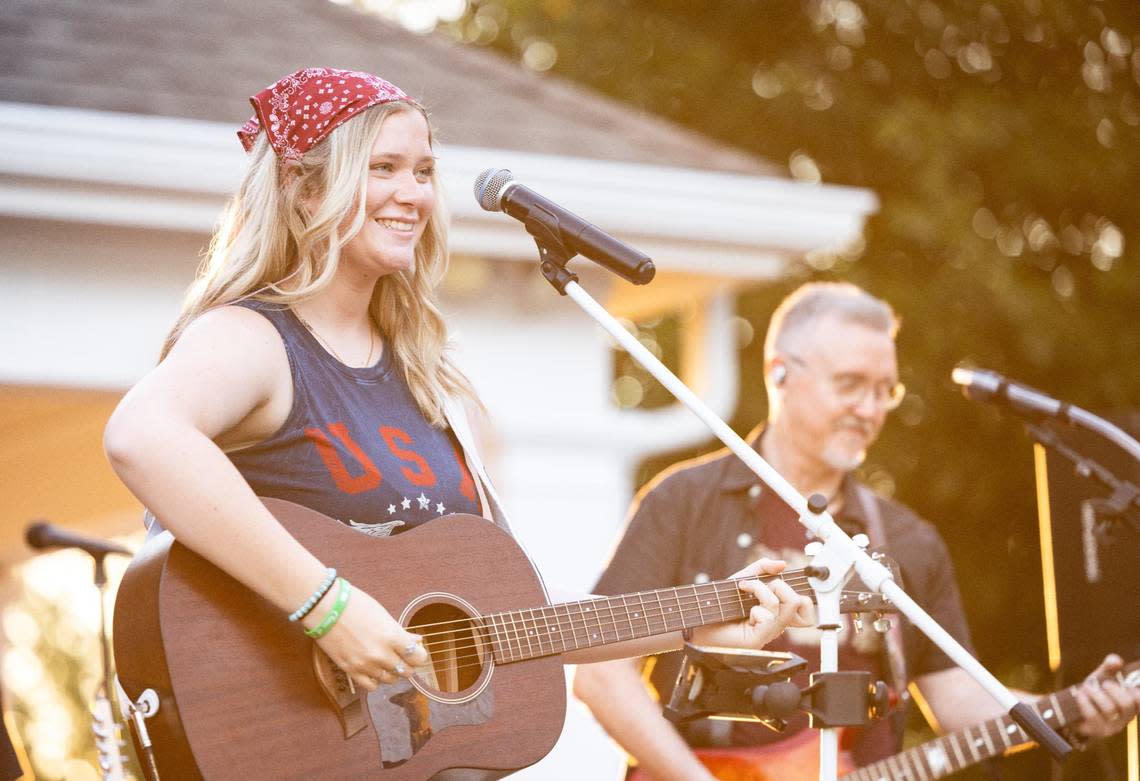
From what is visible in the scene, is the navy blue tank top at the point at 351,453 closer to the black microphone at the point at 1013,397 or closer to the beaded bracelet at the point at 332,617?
the beaded bracelet at the point at 332,617

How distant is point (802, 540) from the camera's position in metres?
4.36

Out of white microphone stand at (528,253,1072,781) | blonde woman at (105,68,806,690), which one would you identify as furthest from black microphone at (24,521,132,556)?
white microphone stand at (528,253,1072,781)

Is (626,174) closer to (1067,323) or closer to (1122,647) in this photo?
(1122,647)

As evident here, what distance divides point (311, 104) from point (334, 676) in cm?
115

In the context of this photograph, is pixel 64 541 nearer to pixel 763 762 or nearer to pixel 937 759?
pixel 763 762

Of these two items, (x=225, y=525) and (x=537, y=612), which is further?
(x=537, y=612)

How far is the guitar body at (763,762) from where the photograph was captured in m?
4.08

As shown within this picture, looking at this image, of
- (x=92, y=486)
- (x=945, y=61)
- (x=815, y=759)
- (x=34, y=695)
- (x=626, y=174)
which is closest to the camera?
(x=815, y=759)

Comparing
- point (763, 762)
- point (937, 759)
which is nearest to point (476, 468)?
point (763, 762)

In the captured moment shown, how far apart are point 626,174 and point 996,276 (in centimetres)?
388

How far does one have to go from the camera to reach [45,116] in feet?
16.2

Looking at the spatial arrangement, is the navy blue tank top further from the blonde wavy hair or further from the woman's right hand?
the woman's right hand

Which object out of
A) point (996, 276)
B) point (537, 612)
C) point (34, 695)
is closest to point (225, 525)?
point (537, 612)

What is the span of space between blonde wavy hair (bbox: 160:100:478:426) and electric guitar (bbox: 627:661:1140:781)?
1505 mm
